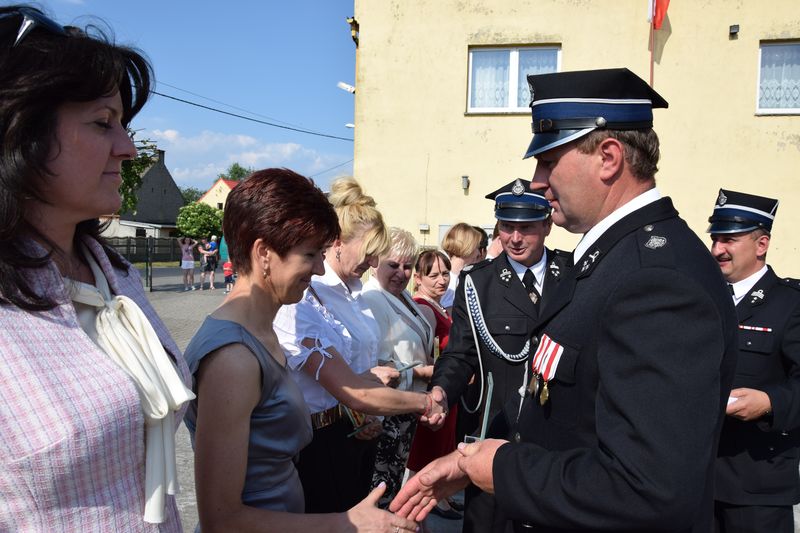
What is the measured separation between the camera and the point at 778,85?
9945 millimetres

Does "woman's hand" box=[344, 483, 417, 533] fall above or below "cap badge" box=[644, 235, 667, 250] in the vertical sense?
below

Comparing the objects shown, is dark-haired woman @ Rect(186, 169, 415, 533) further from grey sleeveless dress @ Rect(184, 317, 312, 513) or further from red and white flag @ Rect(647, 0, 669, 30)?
red and white flag @ Rect(647, 0, 669, 30)

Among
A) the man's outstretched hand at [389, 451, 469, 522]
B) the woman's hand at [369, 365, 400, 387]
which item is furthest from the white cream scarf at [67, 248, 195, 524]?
the woman's hand at [369, 365, 400, 387]

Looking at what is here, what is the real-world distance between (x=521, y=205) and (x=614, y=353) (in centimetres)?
259

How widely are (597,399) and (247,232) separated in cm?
132

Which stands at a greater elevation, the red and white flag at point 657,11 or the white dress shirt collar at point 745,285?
the red and white flag at point 657,11

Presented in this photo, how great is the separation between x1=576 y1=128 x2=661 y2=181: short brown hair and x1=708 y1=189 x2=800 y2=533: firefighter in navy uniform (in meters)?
1.71

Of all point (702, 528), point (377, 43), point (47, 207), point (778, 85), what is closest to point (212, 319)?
point (47, 207)

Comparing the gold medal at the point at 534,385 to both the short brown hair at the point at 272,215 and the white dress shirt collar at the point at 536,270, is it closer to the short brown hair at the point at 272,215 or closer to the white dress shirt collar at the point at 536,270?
the short brown hair at the point at 272,215

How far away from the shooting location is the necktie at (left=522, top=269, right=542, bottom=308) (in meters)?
3.63

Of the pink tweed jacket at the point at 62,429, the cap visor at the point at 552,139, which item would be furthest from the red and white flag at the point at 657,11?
the pink tweed jacket at the point at 62,429

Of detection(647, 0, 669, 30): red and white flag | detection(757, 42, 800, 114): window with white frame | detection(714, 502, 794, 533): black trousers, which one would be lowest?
detection(714, 502, 794, 533): black trousers

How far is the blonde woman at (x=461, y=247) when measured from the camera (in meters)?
6.00

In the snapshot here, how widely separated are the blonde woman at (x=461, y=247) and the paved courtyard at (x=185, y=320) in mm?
2418
